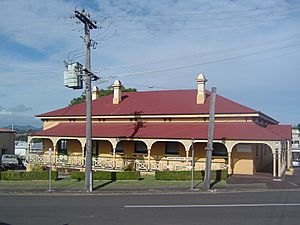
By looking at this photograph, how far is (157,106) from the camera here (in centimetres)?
3559

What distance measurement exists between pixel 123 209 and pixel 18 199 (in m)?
6.85

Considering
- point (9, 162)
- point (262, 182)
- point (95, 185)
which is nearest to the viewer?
point (262, 182)

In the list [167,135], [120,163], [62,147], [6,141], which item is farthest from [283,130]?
[6,141]

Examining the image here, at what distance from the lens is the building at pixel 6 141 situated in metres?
57.9

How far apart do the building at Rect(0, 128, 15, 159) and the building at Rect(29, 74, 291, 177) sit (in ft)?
66.5

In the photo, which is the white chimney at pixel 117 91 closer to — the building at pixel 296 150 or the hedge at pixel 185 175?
the hedge at pixel 185 175

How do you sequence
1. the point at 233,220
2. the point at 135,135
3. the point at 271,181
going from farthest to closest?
the point at 135,135
the point at 271,181
the point at 233,220

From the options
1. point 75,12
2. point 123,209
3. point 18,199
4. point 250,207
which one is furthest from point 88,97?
point 250,207

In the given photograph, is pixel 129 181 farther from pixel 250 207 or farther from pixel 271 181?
pixel 250 207

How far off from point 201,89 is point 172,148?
541 centimetres

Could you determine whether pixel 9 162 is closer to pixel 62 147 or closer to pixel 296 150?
pixel 62 147

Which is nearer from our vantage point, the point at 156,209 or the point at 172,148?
the point at 156,209

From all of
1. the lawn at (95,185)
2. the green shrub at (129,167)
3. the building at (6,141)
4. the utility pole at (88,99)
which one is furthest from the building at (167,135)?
the building at (6,141)

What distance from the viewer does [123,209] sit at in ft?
52.7
